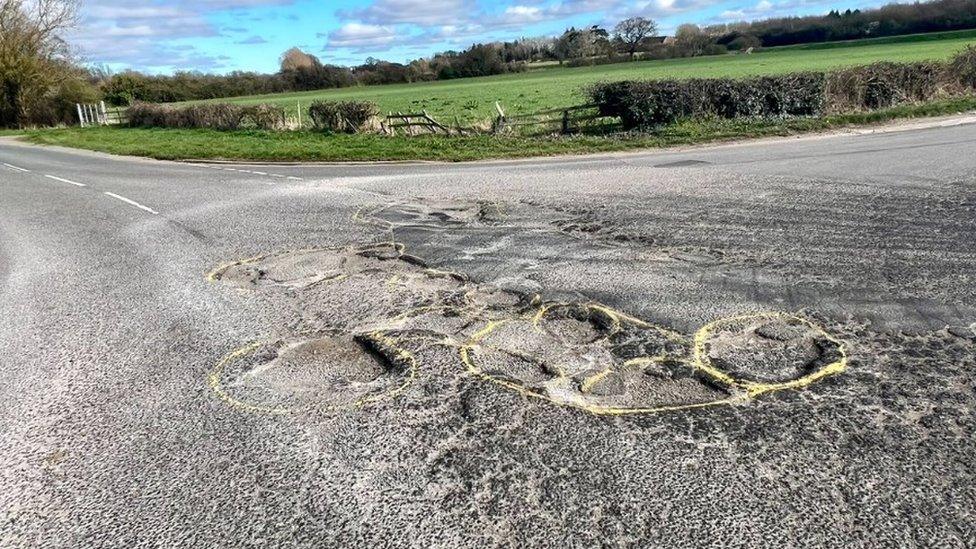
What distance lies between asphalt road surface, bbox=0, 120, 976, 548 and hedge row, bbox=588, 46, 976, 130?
13.0 meters

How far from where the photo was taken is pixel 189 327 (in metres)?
5.60

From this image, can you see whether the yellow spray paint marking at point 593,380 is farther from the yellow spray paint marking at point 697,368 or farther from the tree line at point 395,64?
the tree line at point 395,64

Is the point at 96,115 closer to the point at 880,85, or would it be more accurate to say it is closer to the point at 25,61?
the point at 25,61

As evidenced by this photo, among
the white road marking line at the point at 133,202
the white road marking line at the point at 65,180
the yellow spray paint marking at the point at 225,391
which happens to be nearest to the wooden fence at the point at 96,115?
the white road marking line at the point at 65,180

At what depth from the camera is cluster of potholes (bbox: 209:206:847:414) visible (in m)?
4.14

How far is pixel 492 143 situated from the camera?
21188 mm

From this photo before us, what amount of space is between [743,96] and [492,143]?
834 centimetres

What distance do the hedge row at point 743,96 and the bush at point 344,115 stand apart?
8707 millimetres

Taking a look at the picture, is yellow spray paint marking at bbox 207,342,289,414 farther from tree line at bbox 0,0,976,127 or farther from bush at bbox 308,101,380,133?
tree line at bbox 0,0,976,127

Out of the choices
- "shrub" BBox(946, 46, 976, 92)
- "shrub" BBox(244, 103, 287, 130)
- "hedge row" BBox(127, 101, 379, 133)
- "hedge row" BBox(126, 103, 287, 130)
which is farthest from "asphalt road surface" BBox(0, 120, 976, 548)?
"hedge row" BBox(126, 103, 287, 130)

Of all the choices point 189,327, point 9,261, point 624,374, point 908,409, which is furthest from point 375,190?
point 908,409

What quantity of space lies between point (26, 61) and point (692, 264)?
58.1 meters

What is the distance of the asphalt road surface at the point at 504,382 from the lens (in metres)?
3.07

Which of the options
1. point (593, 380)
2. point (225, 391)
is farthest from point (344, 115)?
point (593, 380)
